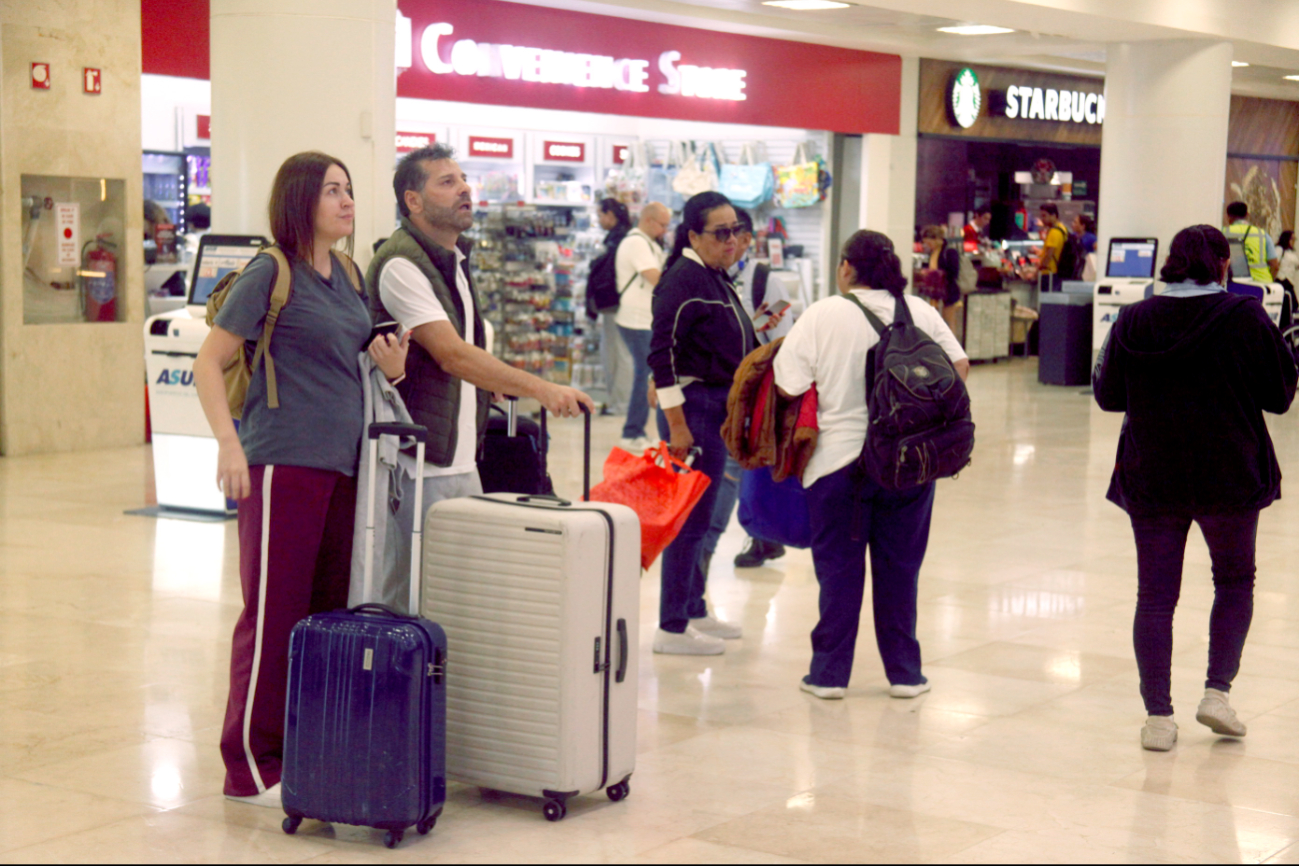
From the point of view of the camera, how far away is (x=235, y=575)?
6301mm

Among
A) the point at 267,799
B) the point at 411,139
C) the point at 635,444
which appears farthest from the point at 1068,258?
the point at 267,799

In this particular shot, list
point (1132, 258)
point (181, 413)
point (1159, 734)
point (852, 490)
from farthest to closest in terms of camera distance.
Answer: point (1132, 258)
point (181, 413)
point (852, 490)
point (1159, 734)

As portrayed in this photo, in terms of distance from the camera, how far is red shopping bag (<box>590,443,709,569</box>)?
4121 mm

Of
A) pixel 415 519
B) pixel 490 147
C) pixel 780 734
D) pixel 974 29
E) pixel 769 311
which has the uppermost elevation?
pixel 974 29

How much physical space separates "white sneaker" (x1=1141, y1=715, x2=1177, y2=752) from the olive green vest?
6.48ft

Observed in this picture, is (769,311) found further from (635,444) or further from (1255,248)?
(1255,248)

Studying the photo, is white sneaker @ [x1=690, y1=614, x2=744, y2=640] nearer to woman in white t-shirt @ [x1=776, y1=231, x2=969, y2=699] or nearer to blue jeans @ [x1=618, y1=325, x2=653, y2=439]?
woman in white t-shirt @ [x1=776, y1=231, x2=969, y2=699]

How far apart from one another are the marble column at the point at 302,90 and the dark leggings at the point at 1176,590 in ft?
12.7

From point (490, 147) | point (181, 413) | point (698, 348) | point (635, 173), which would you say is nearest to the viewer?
point (698, 348)

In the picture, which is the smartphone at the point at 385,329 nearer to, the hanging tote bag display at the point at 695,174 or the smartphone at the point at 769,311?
the smartphone at the point at 769,311

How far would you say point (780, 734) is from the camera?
4293 millimetres

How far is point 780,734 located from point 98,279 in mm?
6889

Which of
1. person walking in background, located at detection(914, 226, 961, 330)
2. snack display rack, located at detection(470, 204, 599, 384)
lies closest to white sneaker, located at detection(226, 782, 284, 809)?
snack display rack, located at detection(470, 204, 599, 384)

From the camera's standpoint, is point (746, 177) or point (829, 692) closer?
point (829, 692)
